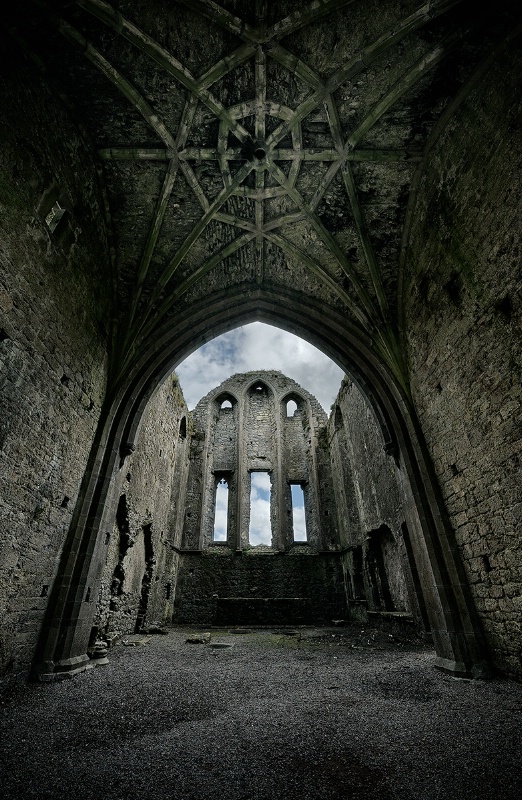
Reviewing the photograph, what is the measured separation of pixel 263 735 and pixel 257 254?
24.8 ft

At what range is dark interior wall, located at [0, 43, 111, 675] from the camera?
4.05m

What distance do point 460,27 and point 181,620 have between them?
52.6 ft

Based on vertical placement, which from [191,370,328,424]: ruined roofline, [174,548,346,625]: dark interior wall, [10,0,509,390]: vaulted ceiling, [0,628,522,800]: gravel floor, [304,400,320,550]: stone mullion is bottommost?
[0,628,522,800]: gravel floor

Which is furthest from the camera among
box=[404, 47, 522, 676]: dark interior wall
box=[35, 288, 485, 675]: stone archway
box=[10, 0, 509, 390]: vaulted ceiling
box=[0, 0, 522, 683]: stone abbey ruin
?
box=[35, 288, 485, 675]: stone archway

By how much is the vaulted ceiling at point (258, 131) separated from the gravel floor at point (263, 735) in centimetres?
498

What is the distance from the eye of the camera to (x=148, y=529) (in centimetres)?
1000

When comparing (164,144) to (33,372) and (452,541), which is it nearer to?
(33,372)

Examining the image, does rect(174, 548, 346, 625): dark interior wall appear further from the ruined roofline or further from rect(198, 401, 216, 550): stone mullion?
the ruined roofline

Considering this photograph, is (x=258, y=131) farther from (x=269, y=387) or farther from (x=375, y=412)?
(x=269, y=387)

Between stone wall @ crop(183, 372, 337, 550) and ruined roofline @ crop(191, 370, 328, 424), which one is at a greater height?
ruined roofline @ crop(191, 370, 328, 424)

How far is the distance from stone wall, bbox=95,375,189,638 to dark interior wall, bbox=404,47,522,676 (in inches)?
225

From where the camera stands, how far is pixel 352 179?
612 centimetres

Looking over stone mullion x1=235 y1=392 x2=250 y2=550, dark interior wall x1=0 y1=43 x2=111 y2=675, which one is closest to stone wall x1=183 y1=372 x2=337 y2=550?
stone mullion x1=235 y1=392 x2=250 y2=550

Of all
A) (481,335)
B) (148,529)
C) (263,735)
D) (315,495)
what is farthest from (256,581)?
(481,335)
